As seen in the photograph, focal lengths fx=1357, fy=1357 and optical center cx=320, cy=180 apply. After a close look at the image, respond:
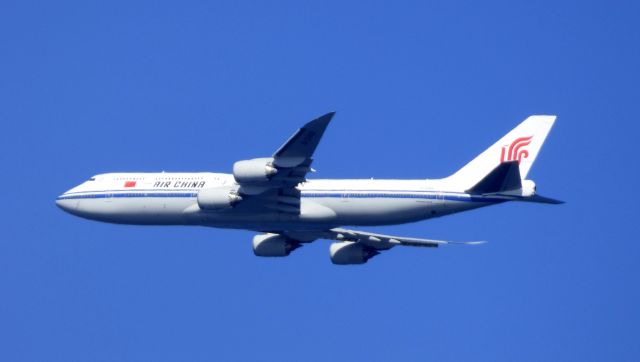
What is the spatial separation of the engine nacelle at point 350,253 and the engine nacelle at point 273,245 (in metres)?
2.81

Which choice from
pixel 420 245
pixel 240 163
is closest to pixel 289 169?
pixel 240 163

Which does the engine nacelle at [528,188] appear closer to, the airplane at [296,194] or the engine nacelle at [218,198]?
the airplane at [296,194]

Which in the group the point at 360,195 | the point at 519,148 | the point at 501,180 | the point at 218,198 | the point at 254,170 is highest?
the point at 519,148

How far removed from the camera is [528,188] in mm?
75000

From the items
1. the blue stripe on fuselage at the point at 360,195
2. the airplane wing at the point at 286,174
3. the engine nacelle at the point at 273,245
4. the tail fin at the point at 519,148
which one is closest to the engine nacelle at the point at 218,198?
the airplane wing at the point at 286,174

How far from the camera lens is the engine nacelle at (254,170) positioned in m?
72.8

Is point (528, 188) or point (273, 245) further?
point (273, 245)

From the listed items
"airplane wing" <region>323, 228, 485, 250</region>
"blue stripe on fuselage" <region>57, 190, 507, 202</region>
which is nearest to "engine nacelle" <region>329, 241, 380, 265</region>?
"airplane wing" <region>323, 228, 485, 250</region>

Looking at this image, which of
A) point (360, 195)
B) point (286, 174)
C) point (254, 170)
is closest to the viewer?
point (254, 170)

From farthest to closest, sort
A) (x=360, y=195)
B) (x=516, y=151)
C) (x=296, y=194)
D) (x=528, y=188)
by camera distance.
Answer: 1. (x=516, y=151)
2. (x=360, y=195)
3. (x=296, y=194)
4. (x=528, y=188)

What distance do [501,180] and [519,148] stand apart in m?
7.29

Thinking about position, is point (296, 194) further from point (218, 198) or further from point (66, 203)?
point (66, 203)

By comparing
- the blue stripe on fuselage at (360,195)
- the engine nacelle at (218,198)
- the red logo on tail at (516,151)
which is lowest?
the engine nacelle at (218,198)

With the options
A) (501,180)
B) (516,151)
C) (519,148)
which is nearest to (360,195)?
(501,180)
